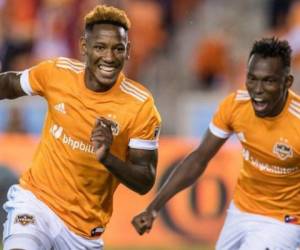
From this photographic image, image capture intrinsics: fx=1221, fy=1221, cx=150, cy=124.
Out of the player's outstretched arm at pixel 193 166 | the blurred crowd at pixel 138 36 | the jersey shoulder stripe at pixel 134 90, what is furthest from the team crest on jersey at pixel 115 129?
the blurred crowd at pixel 138 36

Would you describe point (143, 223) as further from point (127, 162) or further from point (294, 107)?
point (294, 107)

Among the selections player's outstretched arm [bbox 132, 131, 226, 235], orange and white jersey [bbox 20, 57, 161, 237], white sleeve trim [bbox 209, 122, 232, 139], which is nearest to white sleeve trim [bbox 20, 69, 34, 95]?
orange and white jersey [bbox 20, 57, 161, 237]

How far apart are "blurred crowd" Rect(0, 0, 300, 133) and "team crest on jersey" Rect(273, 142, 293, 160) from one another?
8.41m

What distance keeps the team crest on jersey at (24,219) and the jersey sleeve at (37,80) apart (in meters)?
0.88

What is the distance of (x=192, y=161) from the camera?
8.80 m

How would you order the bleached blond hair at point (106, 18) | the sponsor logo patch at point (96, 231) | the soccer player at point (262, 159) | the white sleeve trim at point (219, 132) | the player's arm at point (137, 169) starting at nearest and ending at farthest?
the player's arm at point (137, 169) < the bleached blond hair at point (106, 18) < the sponsor logo patch at point (96, 231) < the soccer player at point (262, 159) < the white sleeve trim at point (219, 132)

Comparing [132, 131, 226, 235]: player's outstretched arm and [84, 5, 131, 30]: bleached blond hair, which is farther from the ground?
[84, 5, 131, 30]: bleached blond hair

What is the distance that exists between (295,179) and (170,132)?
846 cm

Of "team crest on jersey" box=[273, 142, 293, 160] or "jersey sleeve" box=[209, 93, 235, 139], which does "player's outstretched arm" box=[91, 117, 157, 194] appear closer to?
"jersey sleeve" box=[209, 93, 235, 139]

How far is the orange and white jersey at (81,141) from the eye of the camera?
8.00 meters

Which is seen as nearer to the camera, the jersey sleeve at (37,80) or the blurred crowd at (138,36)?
the jersey sleeve at (37,80)

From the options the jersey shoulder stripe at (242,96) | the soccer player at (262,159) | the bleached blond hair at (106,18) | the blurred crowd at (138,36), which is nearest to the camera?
the bleached blond hair at (106,18)

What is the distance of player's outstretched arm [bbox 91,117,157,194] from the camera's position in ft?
24.3

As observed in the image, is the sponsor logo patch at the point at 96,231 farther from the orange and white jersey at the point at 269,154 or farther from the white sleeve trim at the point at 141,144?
the orange and white jersey at the point at 269,154
